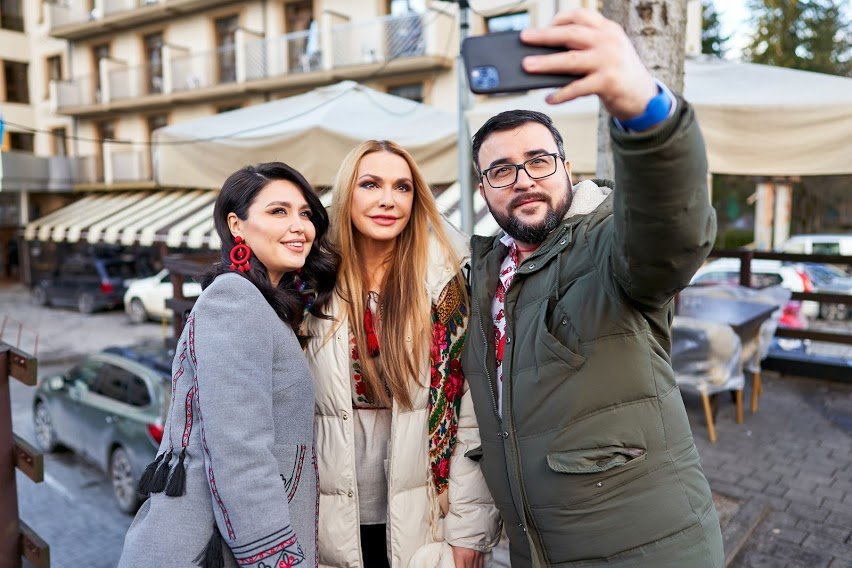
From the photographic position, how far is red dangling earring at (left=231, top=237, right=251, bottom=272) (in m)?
1.88

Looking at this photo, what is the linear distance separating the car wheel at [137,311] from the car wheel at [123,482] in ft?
33.2

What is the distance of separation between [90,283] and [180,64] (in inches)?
363

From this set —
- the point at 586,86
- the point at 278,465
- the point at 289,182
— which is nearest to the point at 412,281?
the point at 289,182

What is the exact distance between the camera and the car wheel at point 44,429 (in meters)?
6.86

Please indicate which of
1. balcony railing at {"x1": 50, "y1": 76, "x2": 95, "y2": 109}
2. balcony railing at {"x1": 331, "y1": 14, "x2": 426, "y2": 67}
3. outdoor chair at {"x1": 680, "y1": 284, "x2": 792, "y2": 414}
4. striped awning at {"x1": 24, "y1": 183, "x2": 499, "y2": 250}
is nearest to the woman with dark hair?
outdoor chair at {"x1": 680, "y1": 284, "x2": 792, "y2": 414}

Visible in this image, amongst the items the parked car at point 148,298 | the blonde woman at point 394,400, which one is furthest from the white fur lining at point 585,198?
the parked car at point 148,298

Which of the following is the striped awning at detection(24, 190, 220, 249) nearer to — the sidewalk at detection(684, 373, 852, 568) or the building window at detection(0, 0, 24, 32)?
the sidewalk at detection(684, 373, 852, 568)

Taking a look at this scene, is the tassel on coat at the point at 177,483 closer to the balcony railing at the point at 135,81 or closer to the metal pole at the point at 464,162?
the metal pole at the point at 464,162

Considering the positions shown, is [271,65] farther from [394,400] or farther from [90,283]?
[394,400]

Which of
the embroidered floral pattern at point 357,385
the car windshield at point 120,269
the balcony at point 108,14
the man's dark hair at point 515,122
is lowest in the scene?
the car windshield at point 120,269

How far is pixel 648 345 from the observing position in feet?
5.35

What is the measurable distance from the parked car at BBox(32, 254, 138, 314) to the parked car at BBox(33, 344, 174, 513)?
10419mm

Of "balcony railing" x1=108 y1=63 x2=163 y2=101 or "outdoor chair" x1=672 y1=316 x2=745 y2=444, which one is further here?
"balcony railing" x1=108 y1=63 x2=163 y2=101

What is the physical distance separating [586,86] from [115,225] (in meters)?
17.6
